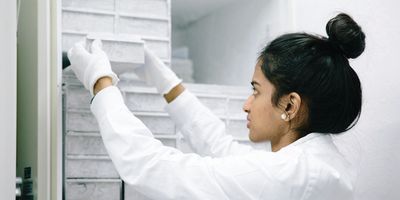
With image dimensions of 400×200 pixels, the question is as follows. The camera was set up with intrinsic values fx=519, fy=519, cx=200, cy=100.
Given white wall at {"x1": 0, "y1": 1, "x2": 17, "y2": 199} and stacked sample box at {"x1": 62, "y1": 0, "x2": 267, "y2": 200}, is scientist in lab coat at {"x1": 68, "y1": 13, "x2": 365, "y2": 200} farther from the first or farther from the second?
white wall at {"x1": 0, "y1": 1, "x2": 17, "y2": 199}

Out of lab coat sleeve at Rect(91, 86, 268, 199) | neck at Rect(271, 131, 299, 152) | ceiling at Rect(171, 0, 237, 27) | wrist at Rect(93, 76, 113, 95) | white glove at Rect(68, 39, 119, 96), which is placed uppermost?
ceiling at Rect(171, 0, 237, 27)

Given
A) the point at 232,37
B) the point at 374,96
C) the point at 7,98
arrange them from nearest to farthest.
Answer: the point at 7,98 → the point at 374,96 → the point at 232,37

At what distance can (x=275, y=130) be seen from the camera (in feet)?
4.16

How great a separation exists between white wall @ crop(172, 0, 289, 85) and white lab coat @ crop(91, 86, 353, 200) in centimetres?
58

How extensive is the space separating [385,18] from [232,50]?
1.72 ft

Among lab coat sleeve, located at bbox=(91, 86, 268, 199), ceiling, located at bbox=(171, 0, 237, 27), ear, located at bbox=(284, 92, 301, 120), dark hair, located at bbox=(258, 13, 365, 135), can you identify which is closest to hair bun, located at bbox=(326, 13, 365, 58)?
dark hair, located at bbox=(258, 13, 365, 135)

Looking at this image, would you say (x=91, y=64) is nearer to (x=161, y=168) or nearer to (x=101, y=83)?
(x=101, y=83)

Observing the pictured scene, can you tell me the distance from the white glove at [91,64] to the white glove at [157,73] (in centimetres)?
18

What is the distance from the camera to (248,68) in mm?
1762

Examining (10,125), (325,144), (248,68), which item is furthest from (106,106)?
(248,68)

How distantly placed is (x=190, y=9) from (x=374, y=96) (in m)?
0.72

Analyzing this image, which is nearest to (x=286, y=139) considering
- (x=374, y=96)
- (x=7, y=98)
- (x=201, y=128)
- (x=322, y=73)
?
(x=322, y=73)

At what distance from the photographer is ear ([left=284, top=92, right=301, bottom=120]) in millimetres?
1193

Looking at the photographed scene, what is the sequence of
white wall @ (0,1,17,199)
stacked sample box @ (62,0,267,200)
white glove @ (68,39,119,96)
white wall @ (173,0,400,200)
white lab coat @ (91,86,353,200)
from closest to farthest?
1. white wall @ (0,1,17,199)
2. white lab coat @ (91,86,353,200)
3. white glove @ (68,39,119,96)
4. stacked sample box @ (62,0,267,200)
5. white wall @ (173,0,400,200)
